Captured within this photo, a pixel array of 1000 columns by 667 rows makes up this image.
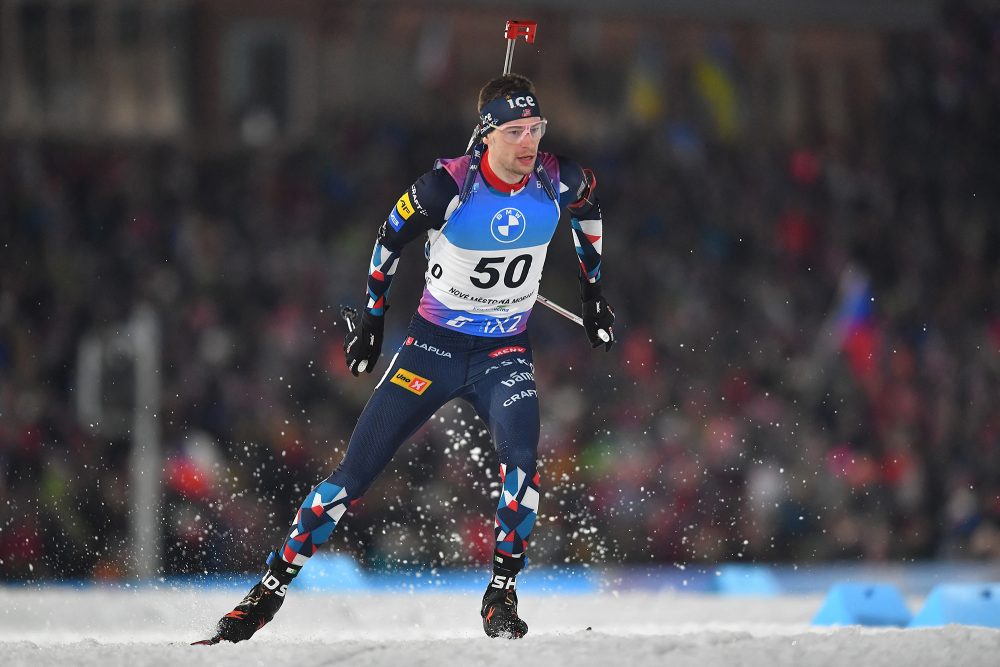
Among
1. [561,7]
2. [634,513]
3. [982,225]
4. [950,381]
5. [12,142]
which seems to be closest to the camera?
[634,513]

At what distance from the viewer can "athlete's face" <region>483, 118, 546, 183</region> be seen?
6.12 m

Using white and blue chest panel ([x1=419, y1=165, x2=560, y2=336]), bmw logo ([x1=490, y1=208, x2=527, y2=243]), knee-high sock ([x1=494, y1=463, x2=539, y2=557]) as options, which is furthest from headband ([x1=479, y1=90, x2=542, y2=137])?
knee-high sock ([x1=494, y1=463, x2=539, y2=557])

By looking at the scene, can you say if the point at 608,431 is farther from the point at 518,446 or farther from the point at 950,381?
the point at 518,446

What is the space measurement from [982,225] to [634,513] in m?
7.52

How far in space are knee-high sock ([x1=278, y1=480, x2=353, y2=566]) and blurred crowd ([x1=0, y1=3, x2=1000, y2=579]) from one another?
4842 millimetres

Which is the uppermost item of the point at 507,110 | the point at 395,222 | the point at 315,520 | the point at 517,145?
the point at 507,110

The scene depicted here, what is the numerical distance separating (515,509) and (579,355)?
8495mm

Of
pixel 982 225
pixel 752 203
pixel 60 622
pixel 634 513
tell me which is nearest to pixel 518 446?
pixel 60 622

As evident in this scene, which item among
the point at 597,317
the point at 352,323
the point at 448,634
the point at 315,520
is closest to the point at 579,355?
the point at 448,634

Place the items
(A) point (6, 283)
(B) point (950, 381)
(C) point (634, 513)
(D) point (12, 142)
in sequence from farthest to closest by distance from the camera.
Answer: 1. (D) point (12, 142)
2. (B) point (950, 381)
3. (A) point (6, 283)
4. (C) point (634, 513)

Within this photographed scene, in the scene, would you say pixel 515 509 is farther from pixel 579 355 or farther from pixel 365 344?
pixel 579 355

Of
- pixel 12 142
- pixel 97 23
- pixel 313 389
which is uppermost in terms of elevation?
pixel 97 23

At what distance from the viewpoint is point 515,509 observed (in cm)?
614

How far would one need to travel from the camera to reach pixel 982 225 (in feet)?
59.0
